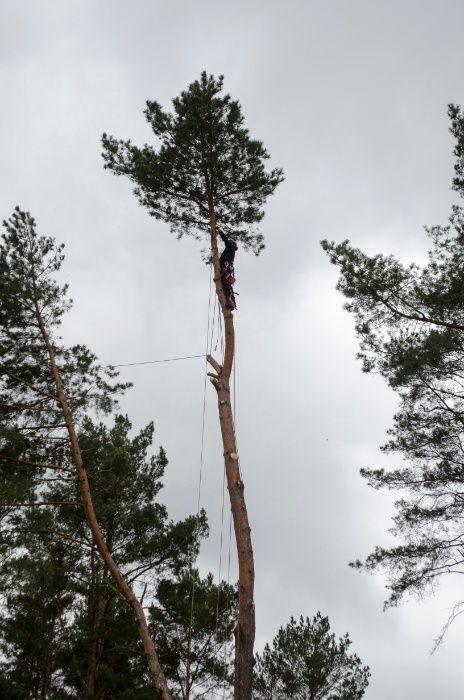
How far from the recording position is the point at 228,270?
9945 millimetres

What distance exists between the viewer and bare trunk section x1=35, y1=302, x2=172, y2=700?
26.3 ft

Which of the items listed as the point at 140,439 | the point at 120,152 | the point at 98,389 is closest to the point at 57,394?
the point at 98,389

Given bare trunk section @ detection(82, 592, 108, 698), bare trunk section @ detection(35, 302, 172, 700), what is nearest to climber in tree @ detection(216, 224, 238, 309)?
bare trunk section @ detection(35, 302, 172, 700)

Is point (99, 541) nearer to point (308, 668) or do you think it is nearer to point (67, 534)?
point (67, 534)

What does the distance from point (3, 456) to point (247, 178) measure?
588 cm

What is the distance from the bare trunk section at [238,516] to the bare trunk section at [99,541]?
1610 mm

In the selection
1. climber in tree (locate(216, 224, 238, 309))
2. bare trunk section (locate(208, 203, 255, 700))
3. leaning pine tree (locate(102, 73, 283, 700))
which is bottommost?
bare trunk section (locate(208, 203, 255, 700))

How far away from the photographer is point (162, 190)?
10812 mm

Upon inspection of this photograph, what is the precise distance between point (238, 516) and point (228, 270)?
3.94m

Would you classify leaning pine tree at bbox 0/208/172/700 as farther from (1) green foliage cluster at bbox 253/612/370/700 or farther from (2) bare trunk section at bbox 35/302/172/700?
(1) green foliage cluster at bbox 253/612/370/700

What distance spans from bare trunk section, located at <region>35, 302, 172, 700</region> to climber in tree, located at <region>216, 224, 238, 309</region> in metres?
2.99

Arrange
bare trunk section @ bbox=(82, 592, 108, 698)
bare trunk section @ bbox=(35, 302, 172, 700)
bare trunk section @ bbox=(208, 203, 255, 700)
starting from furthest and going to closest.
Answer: bare trunk section @ bbox=(82, 592, 108, 698) → bare trunk section @ bbox=(35, 302, 172, 700) → bare trunk section @ bbox=(208, 203, 255, 700)

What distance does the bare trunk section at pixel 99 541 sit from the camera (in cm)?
801

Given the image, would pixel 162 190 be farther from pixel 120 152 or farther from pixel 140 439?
pixel 140 439
